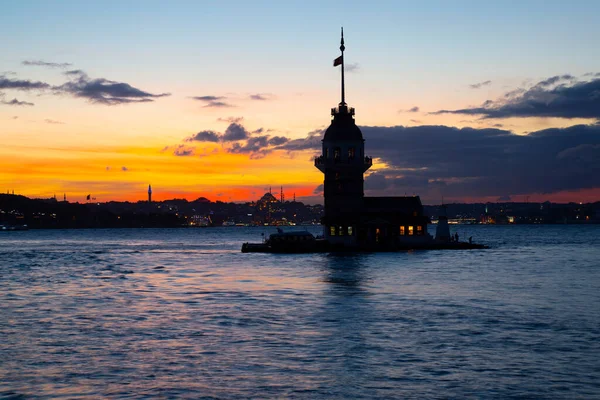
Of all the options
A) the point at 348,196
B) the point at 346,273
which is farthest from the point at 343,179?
the point at 346,273

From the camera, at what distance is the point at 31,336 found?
3428cm

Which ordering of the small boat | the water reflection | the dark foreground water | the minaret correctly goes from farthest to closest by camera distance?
1. the small boat
2. the minaret
3. the water reflection
4. the dark foreground water

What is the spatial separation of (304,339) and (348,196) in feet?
237

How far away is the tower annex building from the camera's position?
104431 mm

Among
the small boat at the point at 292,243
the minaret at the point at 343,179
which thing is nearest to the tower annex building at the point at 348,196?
the minaret at the point at 343,179

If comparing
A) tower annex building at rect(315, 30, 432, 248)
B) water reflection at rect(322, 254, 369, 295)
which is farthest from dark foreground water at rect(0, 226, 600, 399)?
tower annex building at rect(315, 30, 432, 248)

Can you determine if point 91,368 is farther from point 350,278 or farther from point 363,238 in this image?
point 363,238

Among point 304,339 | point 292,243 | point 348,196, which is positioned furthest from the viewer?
point 292,243

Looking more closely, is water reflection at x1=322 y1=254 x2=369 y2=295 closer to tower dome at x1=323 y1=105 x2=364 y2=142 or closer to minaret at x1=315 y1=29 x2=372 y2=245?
minaret at x1=315 y1=29 x2=372 y2=245

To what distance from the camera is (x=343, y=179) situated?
343 feet

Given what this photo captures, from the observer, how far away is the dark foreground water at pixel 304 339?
23891 millimetres

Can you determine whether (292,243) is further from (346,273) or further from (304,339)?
(304,339)

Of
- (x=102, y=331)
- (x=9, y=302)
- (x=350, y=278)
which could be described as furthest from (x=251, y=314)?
(x=350, y=278)

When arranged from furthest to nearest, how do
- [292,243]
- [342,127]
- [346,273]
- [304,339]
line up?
[292,243]
[342,127]
[346,273]
[304,339]
